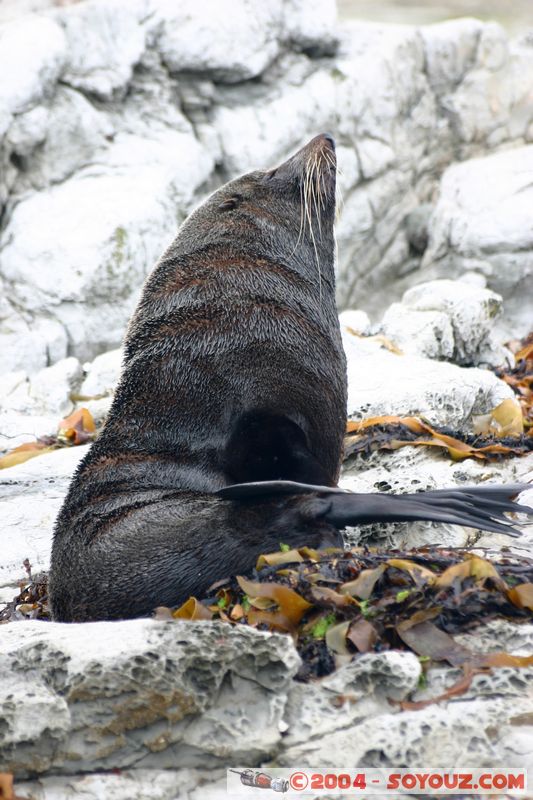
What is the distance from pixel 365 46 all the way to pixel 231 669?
12542mm

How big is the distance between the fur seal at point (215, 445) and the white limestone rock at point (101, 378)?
3966mm

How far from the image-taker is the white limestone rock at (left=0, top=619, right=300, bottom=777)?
2.89 m

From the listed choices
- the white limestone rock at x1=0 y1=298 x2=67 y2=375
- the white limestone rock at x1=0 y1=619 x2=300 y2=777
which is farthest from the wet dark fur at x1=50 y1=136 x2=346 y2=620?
the white limestone rock at x1=0 y1=298 x2=67 y2=375

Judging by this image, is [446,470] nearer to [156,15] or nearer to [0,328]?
[0,328]

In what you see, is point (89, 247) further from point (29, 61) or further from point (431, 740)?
point (431, 740)

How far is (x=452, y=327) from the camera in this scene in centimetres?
838

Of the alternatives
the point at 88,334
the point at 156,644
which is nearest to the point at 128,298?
the point at 88,334

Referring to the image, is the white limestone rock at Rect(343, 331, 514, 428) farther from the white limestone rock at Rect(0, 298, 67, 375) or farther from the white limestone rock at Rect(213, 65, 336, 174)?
the white limestone rock at Rect(213, 65, 336, 174)

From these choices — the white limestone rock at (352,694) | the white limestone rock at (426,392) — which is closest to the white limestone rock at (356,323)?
the white limestone rock at (426,392)

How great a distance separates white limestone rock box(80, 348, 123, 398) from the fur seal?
13.0 feet

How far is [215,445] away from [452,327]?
437 cm

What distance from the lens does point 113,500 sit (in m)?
4.36

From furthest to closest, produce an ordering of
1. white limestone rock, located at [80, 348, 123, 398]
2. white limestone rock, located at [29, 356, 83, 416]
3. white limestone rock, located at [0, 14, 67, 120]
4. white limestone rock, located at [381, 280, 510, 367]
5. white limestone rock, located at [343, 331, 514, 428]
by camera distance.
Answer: white limestone rock, located at [0, 14, 67, 120] < white limestone rock, located at [80, 348, 123, 398] < white limestone rock, located at [29, 356, 83, 416] < white limestone rock, located at [381, 280, 510, 367] < white limestone rock, located at [343, 331, 514, 428]

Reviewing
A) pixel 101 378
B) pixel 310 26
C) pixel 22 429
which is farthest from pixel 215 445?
pixel 310 26
